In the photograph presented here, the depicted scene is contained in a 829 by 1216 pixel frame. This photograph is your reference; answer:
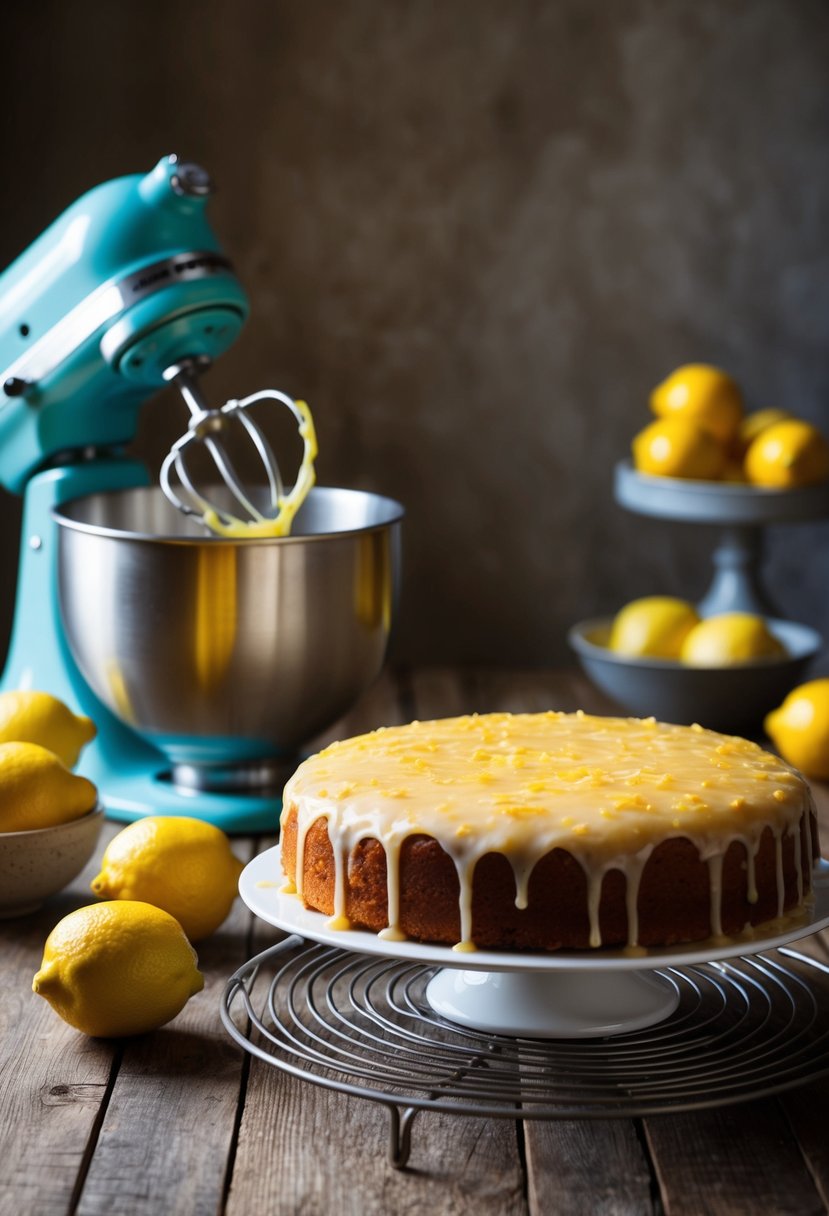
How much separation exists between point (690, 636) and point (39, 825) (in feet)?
3.32

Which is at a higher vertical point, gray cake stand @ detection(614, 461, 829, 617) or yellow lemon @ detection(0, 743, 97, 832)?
gray cake stand @ detection(614, 461, 829, 617)

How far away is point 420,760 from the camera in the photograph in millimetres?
1135

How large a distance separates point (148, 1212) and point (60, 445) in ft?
3.29

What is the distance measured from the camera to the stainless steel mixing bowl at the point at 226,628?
1514 mm

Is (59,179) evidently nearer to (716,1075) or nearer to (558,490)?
(558,490)

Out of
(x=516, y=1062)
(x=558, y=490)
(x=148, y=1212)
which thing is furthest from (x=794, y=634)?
(x=148, y=1212)

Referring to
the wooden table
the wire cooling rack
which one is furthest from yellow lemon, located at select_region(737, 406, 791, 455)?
the wooden table

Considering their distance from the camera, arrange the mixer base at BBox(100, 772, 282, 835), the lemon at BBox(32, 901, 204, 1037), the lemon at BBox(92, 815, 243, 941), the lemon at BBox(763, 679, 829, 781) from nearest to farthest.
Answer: the lemon at BBox(32, 901, 204, 1037)
the lemon at BBox(92, 815, 243, 941)
the mixer base at BBox(100, 772, 282, 835)
the lemon at BBox(763, 679, 829, 781)

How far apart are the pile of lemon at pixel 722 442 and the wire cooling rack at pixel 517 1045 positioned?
2.85ft

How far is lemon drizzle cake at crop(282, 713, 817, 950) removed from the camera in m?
1.00

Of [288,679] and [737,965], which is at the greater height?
[288,679]

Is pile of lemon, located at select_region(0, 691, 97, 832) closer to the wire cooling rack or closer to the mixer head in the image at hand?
the wire cooling rack

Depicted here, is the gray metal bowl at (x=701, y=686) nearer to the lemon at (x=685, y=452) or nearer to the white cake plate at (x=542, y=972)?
the lemon at (x=685, y=452)

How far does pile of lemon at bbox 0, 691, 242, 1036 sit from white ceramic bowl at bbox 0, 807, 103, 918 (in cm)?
1
